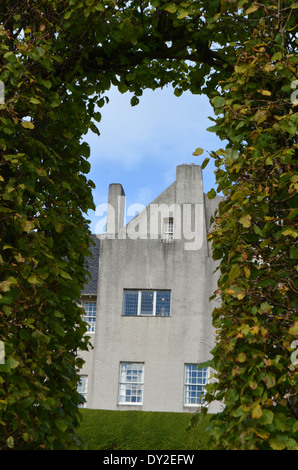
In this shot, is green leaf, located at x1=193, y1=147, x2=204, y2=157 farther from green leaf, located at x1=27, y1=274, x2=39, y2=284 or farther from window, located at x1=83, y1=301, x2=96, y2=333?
window, located at x1=83, y1=301, x2=96, y2=333

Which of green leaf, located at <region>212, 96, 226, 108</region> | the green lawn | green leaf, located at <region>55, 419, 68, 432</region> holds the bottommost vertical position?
the green lawn

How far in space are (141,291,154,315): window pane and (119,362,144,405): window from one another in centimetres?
247

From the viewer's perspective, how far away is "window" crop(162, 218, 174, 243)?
2897 centimetres

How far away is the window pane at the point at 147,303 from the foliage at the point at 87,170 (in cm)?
2146

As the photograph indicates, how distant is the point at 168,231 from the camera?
29359 mm

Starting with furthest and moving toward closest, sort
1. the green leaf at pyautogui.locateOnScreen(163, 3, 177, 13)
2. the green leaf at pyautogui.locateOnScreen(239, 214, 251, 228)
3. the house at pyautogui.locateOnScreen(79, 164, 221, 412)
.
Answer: the house at pyautogui.locateOnScreen(79, 164, 221, 412), the green leaf at pyautogui.locateOnScreen(163, 3, 177, 13), the green leaf at pyautogui.locateOnScreen(239, 214, 251, 228)

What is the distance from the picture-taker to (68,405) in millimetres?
6340

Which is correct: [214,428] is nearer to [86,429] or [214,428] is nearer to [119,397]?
[86,429]

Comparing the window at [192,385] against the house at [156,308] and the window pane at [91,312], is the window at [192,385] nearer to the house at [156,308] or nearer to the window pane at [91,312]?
the house at [156,308]

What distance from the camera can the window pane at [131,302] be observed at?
2861 cm

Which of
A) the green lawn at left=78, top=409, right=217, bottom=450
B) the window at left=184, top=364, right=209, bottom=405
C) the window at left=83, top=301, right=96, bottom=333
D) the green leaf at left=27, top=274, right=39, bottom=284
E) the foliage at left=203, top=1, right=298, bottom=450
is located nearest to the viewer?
the foliage at left=203, top=1, right=298, bottom=450

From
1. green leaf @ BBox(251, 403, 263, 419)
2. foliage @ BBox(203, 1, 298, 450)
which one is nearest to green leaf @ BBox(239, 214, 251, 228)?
foliage @ BBox(203, 1, 298, 450)

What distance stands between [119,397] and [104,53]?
23.5 meters
